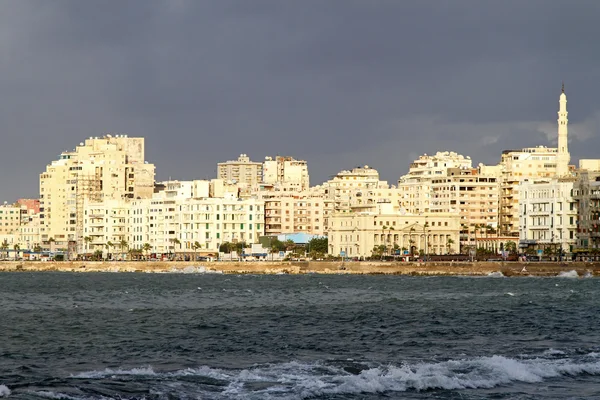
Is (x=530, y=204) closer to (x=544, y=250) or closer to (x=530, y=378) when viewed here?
(x=544, y=250)

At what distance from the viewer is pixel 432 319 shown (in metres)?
65.6

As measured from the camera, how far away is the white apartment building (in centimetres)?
16762

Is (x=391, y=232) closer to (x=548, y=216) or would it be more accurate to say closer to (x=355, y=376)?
(x=548, y=216)

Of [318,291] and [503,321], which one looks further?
[318,291]

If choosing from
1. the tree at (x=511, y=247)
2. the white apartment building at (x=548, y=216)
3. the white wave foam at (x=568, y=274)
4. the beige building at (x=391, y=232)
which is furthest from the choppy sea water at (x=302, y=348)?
the tree at (x=511, y=247)

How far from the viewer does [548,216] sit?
172125 mm

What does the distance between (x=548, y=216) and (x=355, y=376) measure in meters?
136

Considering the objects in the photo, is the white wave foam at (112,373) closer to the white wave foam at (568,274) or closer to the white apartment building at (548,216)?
the white wave foam at (568,274)

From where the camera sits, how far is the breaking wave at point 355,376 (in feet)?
124

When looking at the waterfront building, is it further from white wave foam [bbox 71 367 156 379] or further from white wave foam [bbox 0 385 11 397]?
white wave foam [bbox 0 385 11 397]

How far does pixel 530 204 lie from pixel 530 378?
138 m

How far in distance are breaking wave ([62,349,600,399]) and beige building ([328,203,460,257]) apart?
5795 inches

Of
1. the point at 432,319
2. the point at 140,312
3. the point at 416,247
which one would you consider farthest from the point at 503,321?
the point at 416,247

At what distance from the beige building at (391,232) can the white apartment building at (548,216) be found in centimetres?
1848
